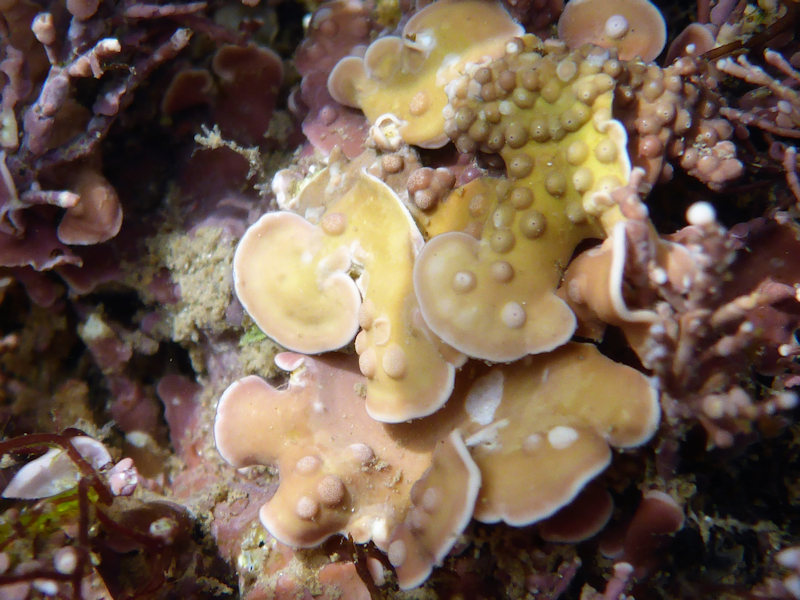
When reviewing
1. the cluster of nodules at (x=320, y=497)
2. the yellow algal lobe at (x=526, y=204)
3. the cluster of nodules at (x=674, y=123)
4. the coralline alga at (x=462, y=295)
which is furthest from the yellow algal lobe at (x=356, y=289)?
the cluster of nodules at (x=674, y=123)

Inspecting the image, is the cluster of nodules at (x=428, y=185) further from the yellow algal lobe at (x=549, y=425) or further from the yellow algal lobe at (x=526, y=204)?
the yellow algal lobe at (x=549, y=425)

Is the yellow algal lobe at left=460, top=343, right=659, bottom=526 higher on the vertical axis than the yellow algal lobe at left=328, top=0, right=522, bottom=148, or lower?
lower

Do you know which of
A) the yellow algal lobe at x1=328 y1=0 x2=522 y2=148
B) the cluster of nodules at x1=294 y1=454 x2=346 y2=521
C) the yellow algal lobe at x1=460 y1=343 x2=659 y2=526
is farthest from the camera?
the yellow algal lobe at x1=328 y1=0 x2=522 y2=148

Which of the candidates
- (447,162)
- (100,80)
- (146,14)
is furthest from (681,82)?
(100,80)

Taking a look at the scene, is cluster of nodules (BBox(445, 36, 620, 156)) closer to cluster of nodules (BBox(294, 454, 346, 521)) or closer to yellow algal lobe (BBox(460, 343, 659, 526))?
yellow algal lobe (BBox(460, 343, 659, 526))

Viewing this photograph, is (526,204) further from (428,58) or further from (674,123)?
(428,58)

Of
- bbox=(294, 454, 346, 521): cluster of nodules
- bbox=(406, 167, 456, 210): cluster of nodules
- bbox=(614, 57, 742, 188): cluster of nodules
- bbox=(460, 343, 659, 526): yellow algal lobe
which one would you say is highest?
bbox=(614, 57, 742, 188): cluster of nodules

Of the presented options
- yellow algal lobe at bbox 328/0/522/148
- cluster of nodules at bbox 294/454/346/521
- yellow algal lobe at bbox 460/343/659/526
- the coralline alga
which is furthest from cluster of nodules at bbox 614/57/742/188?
cluster of nodules at bbox 294/454/346/521

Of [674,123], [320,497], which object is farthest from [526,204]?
[320,497]
